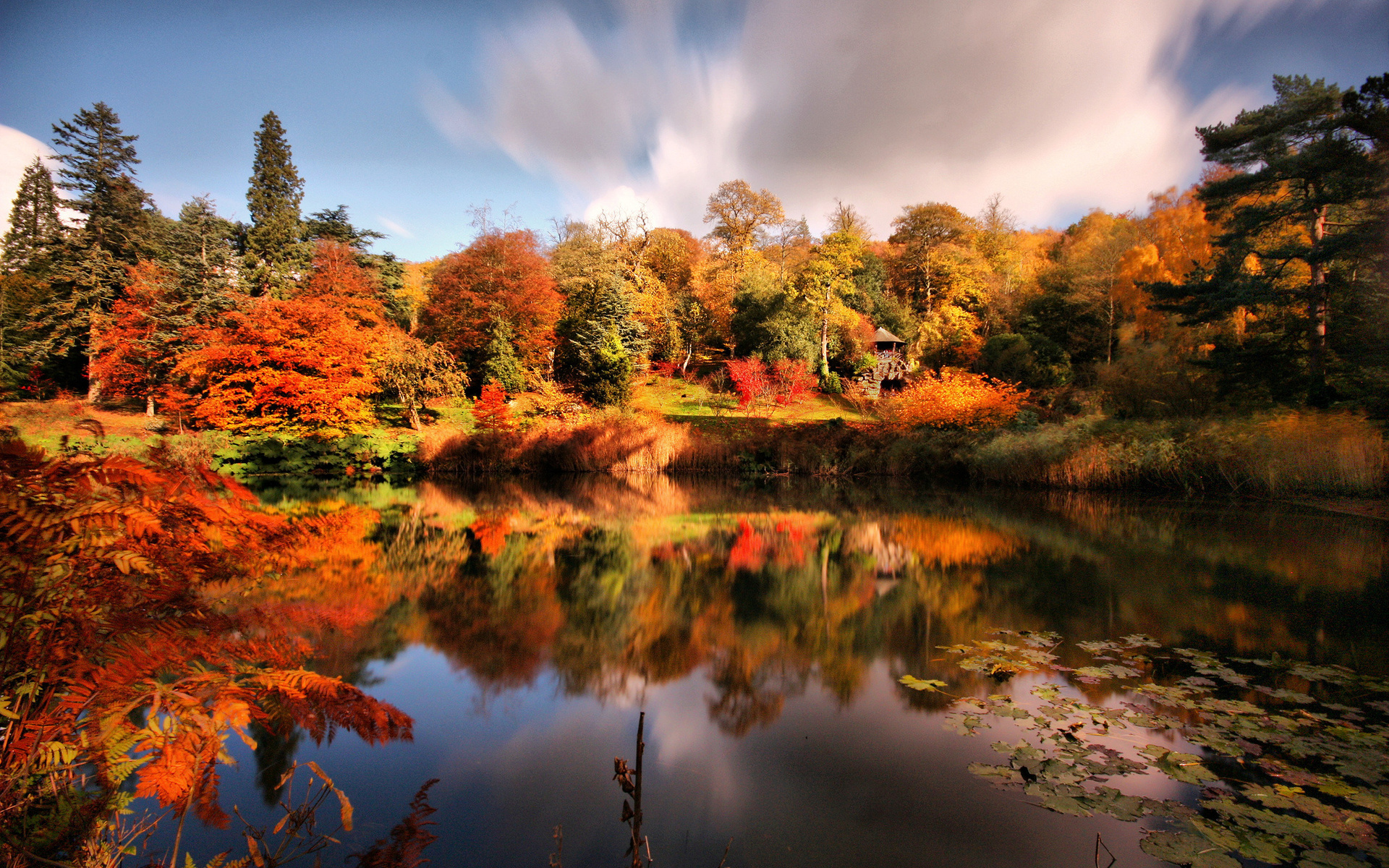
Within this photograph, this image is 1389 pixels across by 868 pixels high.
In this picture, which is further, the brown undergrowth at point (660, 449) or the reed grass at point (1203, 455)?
the brown undergrowth at point (660, 449)

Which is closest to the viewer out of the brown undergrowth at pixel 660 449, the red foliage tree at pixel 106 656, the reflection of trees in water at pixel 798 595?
the red foliage tree at pixel 106 656

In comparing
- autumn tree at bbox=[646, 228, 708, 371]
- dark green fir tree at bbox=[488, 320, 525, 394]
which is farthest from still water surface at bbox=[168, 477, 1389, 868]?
autumn tree at bbox=[646, 228, 708, 371]

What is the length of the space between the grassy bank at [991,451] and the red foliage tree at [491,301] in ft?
27.5

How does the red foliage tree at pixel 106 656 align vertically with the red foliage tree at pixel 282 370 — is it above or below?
below

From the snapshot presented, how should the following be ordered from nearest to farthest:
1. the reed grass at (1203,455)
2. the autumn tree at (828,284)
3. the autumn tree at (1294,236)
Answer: the reed grass at (1203,455) < the autumn tree at (1294,236) < the autumn tree at (828,284)

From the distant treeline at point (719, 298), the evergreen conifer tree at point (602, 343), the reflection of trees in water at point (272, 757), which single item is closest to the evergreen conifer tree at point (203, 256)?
the distant treeline at point (719, 298)

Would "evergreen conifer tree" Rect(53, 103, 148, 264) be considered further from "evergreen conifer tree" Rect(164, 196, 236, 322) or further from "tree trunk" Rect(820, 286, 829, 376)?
"tree trunk" Rect(820, 286, 829, 376)

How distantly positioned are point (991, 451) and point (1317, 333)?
7.41 meters

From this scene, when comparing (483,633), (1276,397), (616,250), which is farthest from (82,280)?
(1276,397)

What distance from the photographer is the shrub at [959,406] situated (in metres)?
18.0

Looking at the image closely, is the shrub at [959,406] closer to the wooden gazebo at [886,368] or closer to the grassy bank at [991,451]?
the grassy bank at [991,451]

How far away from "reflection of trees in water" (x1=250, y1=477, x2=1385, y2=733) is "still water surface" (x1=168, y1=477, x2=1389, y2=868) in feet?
0.12

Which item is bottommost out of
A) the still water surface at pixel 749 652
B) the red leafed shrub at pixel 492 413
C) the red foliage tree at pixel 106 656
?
the still water surface at pixel 749 652

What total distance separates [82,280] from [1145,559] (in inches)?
1263
